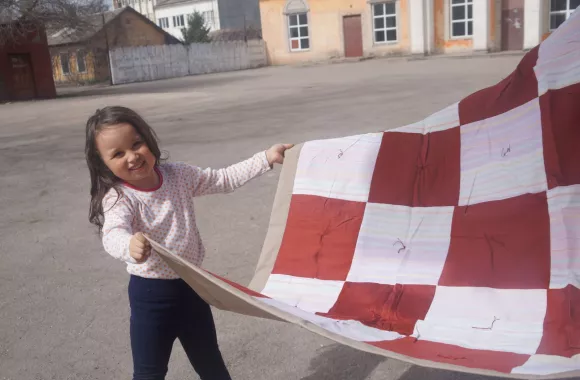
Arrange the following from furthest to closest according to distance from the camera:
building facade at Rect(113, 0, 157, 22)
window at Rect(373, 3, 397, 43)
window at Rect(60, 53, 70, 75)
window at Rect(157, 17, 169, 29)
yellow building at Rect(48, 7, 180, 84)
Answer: building facade at Rect(113, 0, 157, 22)
window at Rect(157, 17, 169, 29)
window at Rect(60, 53, 70, 75)
yellow building at Rect(48, 7, 180, 84)
window at Rect(373, 3, 397, 43)

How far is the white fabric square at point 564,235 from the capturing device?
1.90 meters

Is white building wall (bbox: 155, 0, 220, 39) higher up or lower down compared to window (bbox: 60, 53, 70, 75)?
higher up

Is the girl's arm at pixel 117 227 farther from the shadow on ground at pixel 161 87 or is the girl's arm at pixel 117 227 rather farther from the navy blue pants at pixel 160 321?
the shadow on ground at pixel 161 87

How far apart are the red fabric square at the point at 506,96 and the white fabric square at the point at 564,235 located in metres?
0.42

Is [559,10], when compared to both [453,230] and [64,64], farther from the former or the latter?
[64,64]

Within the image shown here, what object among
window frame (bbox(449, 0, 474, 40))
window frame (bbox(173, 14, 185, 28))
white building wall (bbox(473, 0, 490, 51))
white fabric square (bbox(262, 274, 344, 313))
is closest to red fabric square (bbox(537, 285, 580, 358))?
white fabric square (bbox(262, 274, 344, 313))

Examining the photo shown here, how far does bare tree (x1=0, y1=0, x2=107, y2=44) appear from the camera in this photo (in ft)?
56.2

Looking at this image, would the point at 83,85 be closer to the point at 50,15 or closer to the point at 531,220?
the point at 50,15

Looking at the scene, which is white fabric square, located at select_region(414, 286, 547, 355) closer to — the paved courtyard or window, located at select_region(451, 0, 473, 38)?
the paved courtyard

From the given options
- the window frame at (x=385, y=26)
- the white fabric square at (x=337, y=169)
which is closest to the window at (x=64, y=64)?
the window frame at (x=385, y=26)

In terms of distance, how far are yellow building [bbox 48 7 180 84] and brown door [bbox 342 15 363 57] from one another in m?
10.8

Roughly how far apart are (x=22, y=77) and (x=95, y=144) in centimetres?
1925

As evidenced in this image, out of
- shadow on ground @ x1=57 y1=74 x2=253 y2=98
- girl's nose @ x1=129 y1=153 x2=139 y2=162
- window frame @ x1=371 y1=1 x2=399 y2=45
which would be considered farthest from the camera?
window frame @ x1=371 y1=1 x2=399 y2=45

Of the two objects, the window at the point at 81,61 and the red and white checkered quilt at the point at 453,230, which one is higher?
the window at the point at 81,61
